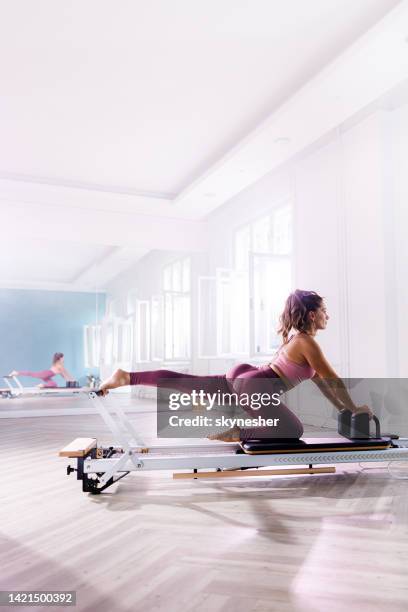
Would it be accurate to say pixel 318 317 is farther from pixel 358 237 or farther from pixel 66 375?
pixel 66 375

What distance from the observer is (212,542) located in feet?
7.09

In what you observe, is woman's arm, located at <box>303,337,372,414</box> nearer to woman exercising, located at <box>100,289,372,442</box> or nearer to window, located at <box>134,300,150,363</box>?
woman exercising, located at <box>100,289,372,442</box>

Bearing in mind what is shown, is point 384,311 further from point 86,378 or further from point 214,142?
point 86,378

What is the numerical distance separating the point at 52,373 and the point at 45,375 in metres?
0.10

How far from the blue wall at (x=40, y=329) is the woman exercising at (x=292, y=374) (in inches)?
187

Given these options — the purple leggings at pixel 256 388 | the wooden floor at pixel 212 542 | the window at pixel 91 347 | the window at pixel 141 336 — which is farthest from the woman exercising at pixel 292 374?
the window at pixel 141 336

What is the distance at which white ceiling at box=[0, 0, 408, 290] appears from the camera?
12.9 feet

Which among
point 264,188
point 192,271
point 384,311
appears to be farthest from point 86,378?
point 384,311

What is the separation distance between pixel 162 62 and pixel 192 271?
4.68m

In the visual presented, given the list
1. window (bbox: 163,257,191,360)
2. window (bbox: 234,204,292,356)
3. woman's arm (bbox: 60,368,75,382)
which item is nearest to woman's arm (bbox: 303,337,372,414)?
window (bbox: 234,204,292,356)

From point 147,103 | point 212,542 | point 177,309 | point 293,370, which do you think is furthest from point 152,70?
point 177,309

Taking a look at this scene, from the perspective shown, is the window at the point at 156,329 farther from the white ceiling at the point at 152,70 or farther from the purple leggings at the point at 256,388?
the purple leggings at the point at 256,388

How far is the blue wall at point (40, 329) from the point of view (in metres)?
7.37

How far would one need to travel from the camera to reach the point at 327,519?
2.45 m
